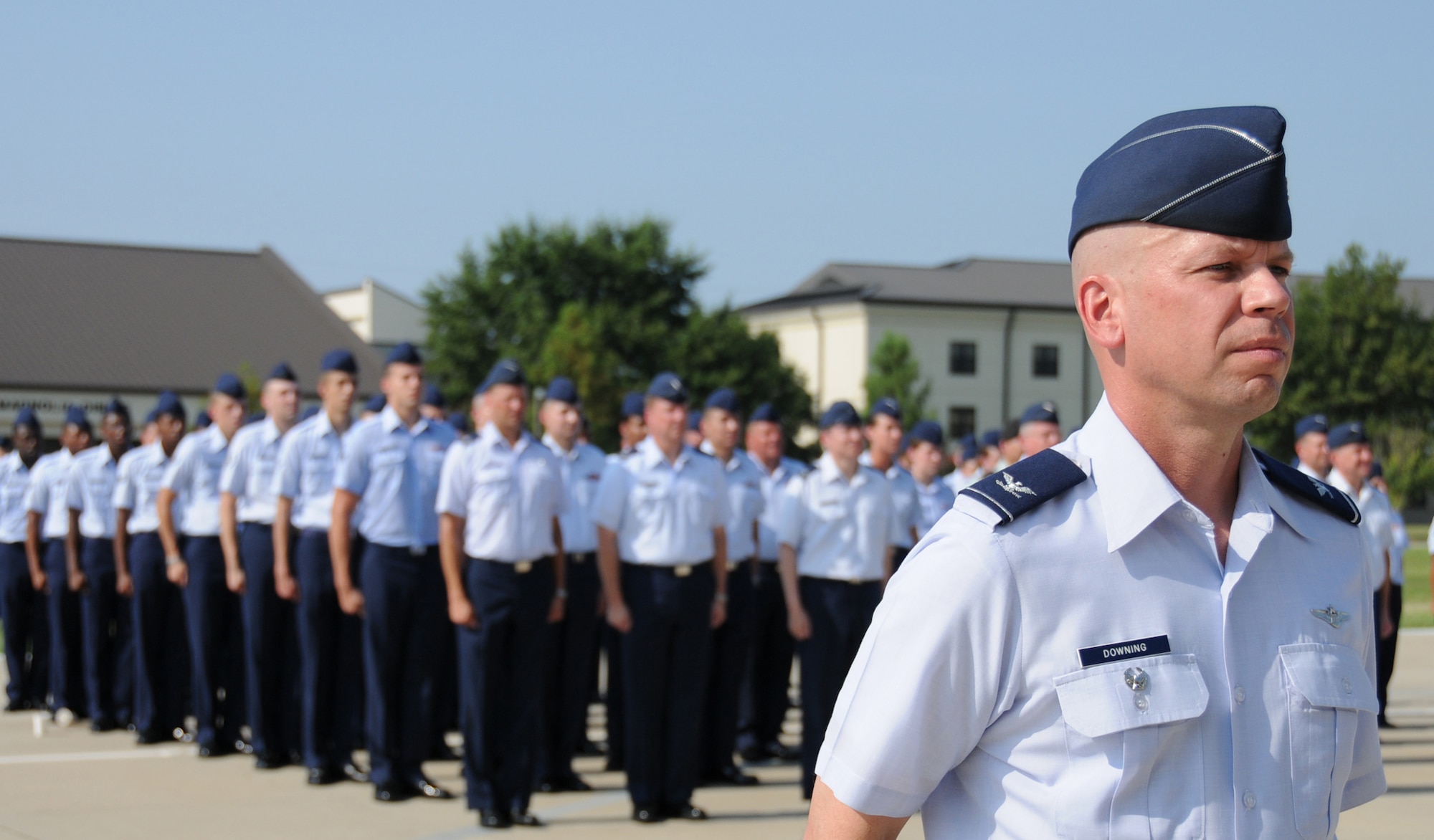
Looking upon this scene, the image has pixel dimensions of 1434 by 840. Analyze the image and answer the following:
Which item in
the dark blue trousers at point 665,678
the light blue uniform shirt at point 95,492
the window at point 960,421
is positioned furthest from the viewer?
the window at point 960,421

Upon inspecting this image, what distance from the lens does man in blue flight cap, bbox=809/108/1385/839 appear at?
171 centimetres

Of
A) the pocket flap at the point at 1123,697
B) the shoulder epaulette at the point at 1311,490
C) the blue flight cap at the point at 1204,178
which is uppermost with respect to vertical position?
the blue flight cap at the point at 1204,178

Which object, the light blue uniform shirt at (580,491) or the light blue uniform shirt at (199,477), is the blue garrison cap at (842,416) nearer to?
the light blue uniform shirt at (580,491)

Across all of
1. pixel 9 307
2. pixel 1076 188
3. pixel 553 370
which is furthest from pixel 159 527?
pixel 9 307

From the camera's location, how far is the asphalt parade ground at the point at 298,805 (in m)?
7.49

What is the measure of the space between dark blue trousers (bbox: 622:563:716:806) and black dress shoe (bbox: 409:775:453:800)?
3.85 feet

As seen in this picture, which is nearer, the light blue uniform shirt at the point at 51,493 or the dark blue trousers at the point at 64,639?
the dark blue trousers at the point at 64,639

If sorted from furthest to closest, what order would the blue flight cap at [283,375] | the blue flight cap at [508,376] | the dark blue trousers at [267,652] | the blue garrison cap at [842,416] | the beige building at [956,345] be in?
1. the beige building at [956,345]
2. the blue flight cap at [283,375]
3. the dark blue trousers at [267,652]
4. the blue garrison cap at [842,416]
5. the blue flight cap at [508,376]

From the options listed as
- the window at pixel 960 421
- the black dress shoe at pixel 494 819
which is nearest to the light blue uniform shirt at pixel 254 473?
the black dress shoe at pixel 494 819

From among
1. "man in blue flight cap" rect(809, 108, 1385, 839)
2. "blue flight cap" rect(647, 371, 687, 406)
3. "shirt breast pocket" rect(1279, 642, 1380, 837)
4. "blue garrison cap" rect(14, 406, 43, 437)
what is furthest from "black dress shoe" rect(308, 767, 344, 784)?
"shirt breast pocket" rect(1279, 642, 1380, 837)

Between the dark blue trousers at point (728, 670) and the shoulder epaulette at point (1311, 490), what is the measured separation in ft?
24.1

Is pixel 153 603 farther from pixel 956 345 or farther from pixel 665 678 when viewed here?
pixel 956 345

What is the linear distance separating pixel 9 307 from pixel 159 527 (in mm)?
42945

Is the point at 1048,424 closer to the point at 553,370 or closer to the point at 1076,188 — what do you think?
the point at 1076,188
